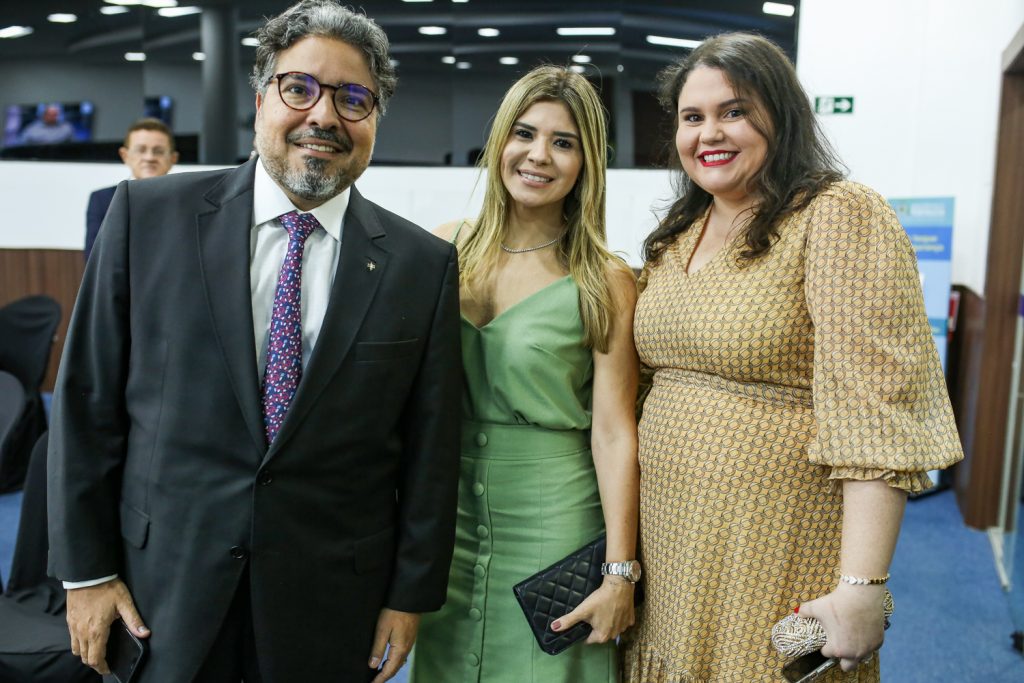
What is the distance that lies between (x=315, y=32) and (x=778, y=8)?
554 cm

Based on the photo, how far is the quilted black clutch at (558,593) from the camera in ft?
5.64

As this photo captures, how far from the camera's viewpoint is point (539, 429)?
184 cm

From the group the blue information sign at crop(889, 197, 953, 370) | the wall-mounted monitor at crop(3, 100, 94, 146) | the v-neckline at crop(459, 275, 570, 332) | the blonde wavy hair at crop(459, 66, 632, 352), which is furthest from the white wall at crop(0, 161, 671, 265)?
the v-neckline at crop(459, 275, 570, 332)

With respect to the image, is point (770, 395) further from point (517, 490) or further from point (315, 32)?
point (315, 32)

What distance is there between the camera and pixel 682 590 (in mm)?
1617

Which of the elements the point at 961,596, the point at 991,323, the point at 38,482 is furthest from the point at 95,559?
the point at 991,323

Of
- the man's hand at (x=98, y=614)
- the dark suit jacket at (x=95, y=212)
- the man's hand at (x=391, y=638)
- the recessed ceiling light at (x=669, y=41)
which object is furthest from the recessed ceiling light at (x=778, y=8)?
the man's hand at (x=98, y=614)

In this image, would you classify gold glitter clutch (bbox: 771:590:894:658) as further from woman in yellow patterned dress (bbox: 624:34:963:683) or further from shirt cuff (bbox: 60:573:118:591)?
shirt cuff (bbox: 60:573:118:591)

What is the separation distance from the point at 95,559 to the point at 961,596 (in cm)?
380

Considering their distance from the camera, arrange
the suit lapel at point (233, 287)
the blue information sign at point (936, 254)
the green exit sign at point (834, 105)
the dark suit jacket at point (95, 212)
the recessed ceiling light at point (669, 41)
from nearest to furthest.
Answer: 1. the suit lapel at point (233, 287)
2. the dark suit jacket at point (95, 212)
3. the blue information sign at point (936, 254)
4. the green exit sign at point (834, 105)
5. the recessed ceiling light at point (669, 41)

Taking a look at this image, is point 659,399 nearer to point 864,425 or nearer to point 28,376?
point 864,425

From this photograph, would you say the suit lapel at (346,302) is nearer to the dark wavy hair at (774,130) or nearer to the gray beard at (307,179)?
the gray beard at (307,179)

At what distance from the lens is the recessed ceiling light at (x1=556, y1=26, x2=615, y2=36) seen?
661 cm

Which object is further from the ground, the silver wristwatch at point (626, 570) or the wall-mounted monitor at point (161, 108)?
the wall-mounted monitor at point (161, 108)
